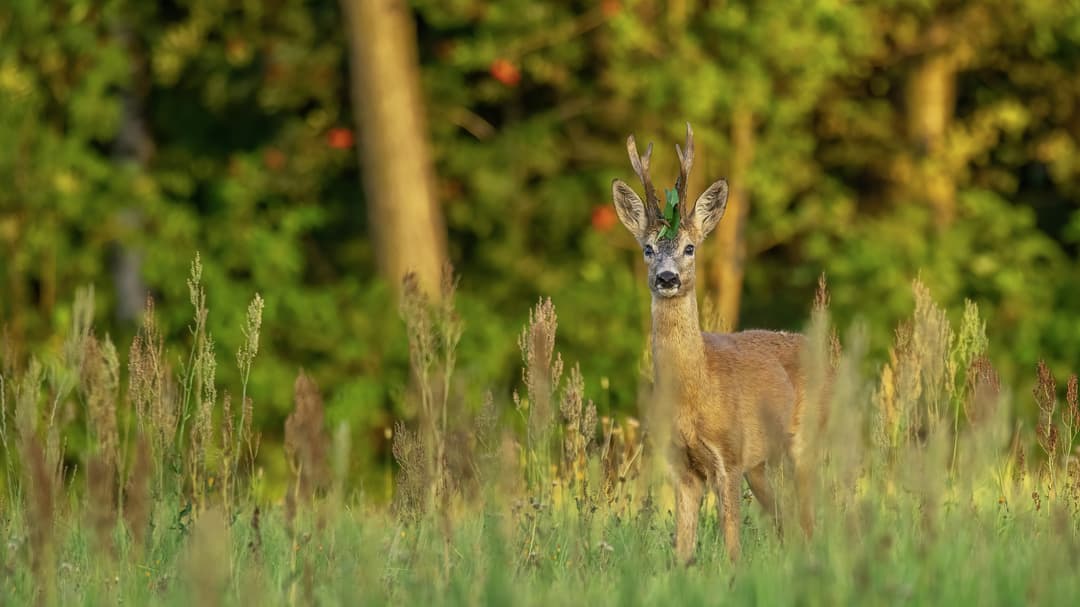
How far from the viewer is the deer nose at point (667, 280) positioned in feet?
24.3

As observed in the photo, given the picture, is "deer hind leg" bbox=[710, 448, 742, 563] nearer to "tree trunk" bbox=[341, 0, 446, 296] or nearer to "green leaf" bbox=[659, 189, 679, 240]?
"green leaf" bbox=[659, 189, 679, 240]

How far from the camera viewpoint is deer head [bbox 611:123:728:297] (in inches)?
293

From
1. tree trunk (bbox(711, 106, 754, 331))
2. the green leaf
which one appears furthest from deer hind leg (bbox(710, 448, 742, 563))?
tree trunk (bbox(711, 106, 754, 331))

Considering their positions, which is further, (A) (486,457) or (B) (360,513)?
(B) (360,513)

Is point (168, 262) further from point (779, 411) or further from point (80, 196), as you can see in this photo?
point (779, 411)

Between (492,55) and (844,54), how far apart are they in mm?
3135

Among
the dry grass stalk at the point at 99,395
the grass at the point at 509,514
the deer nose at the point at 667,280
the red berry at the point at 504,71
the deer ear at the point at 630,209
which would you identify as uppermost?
the red berry at the point at 504,71

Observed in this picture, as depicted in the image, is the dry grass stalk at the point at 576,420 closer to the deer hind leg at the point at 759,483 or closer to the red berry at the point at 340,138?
the deer hind leg at the point at 759,483

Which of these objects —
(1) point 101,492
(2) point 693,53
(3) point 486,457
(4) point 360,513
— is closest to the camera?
(1) point 101,492

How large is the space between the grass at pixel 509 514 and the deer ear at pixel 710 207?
3.28 feet

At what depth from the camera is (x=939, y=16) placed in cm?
1694

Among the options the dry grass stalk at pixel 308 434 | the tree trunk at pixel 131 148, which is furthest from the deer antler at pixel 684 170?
the tree trunk at pixel 131 148

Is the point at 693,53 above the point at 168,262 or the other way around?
above

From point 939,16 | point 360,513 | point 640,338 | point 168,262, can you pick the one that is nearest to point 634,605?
point 360,513
